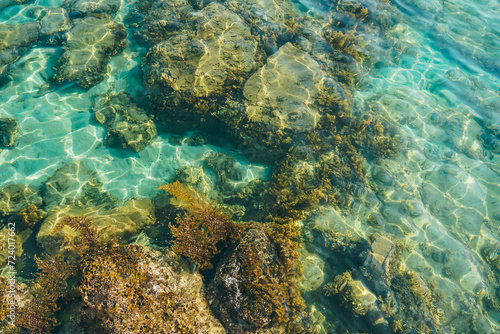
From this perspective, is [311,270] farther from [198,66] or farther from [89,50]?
[89,50]

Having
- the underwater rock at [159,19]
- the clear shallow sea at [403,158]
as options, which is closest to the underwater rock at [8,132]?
the clear shallow sea at [403,158]

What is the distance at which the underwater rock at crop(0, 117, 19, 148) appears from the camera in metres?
7.47

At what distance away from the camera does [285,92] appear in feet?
26.3

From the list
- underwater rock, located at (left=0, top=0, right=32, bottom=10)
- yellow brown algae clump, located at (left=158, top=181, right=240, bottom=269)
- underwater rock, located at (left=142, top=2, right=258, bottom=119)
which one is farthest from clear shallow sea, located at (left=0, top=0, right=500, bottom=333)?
yellow brown algae clump, located at (left=158, top=181, right=240, bottom=269)

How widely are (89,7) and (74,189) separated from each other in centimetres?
780

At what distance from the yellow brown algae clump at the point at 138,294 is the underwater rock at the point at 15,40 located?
26.9 ft

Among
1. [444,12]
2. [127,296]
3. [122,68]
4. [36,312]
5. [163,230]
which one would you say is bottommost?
[36,312]

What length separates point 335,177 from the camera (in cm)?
774

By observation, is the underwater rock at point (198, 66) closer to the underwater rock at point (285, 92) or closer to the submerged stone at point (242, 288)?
the underwater rock at point (285, 92)

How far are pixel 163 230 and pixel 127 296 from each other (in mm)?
1873

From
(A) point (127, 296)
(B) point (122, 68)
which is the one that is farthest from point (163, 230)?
(B) point (122, 68)

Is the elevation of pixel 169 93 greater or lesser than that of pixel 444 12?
lesser

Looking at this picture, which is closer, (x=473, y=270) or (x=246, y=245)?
(x=246, y=245)

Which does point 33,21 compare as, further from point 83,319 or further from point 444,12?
point 444,12
